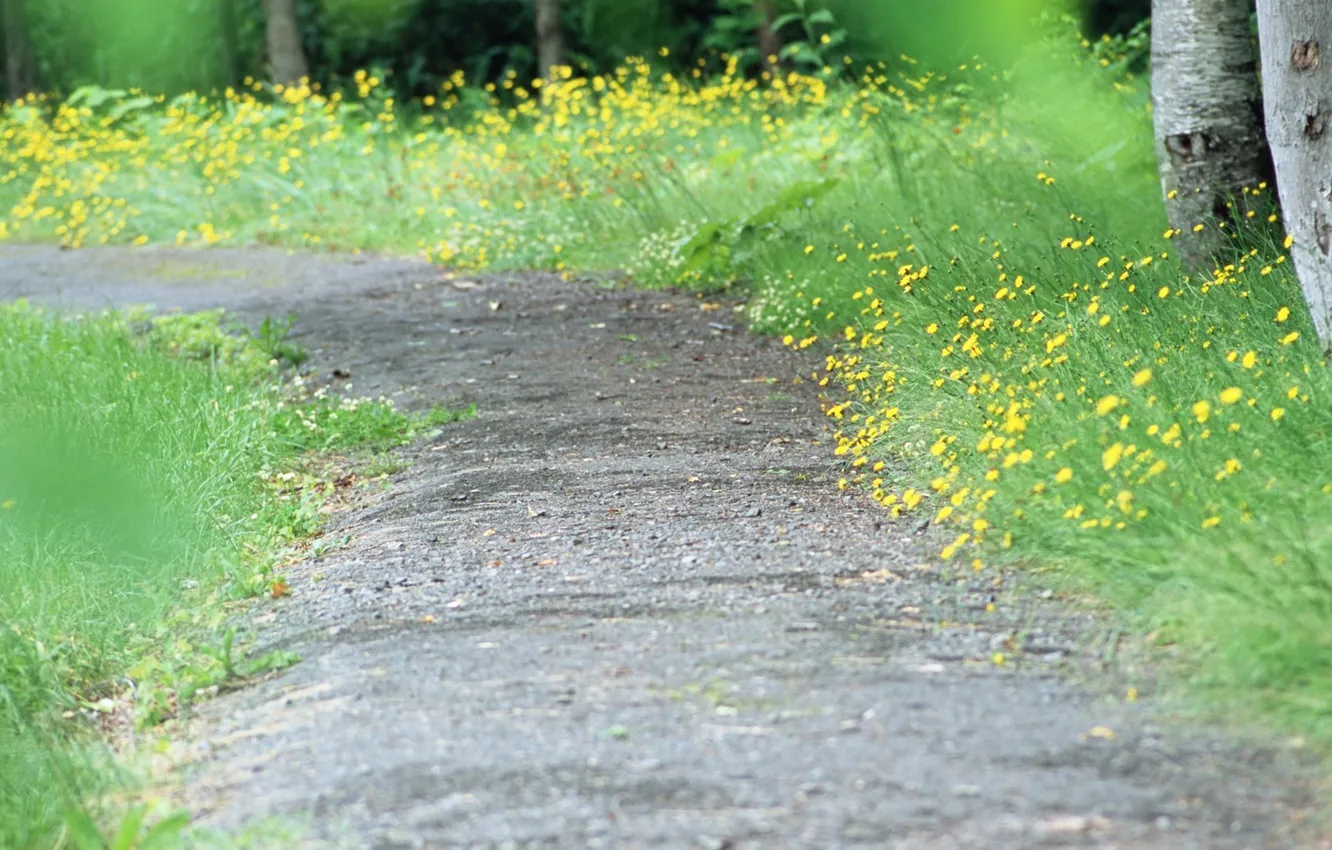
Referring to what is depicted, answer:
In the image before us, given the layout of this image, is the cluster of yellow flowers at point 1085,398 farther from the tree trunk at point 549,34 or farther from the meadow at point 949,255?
the tree trunk at point 549,34

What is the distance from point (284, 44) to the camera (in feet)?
49.3

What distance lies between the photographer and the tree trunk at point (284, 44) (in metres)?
15.0

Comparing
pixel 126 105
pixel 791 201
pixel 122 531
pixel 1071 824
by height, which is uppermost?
pixel 126 105

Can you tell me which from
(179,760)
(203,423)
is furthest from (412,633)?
(203,423)

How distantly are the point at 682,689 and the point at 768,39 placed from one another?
13.3 metres

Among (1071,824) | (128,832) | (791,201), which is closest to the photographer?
(1071,824)

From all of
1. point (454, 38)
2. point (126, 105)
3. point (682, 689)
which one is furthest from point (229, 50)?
point (682, 689)

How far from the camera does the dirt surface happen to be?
2426mm

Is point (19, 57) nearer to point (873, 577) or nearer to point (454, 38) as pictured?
point (454, 38)

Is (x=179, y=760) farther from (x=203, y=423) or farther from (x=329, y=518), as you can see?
(x=203, y=423)

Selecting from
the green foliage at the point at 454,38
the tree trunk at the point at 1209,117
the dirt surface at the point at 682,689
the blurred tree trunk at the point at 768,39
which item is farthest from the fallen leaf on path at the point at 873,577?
the green foliage at the point at 454,38

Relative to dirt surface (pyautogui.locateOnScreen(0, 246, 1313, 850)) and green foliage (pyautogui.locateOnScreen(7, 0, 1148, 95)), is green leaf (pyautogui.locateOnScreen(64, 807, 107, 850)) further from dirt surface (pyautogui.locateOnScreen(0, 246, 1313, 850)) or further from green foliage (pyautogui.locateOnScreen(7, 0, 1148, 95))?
green foliage (pyautogui.locateOnScreen(7, 0, 1148, 95))

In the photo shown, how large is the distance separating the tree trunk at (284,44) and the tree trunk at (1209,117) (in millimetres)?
11081

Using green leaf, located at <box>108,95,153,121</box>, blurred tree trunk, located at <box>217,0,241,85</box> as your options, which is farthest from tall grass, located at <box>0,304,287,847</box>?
blurred tree trunk, located at <box>217,0,241,85</box>
